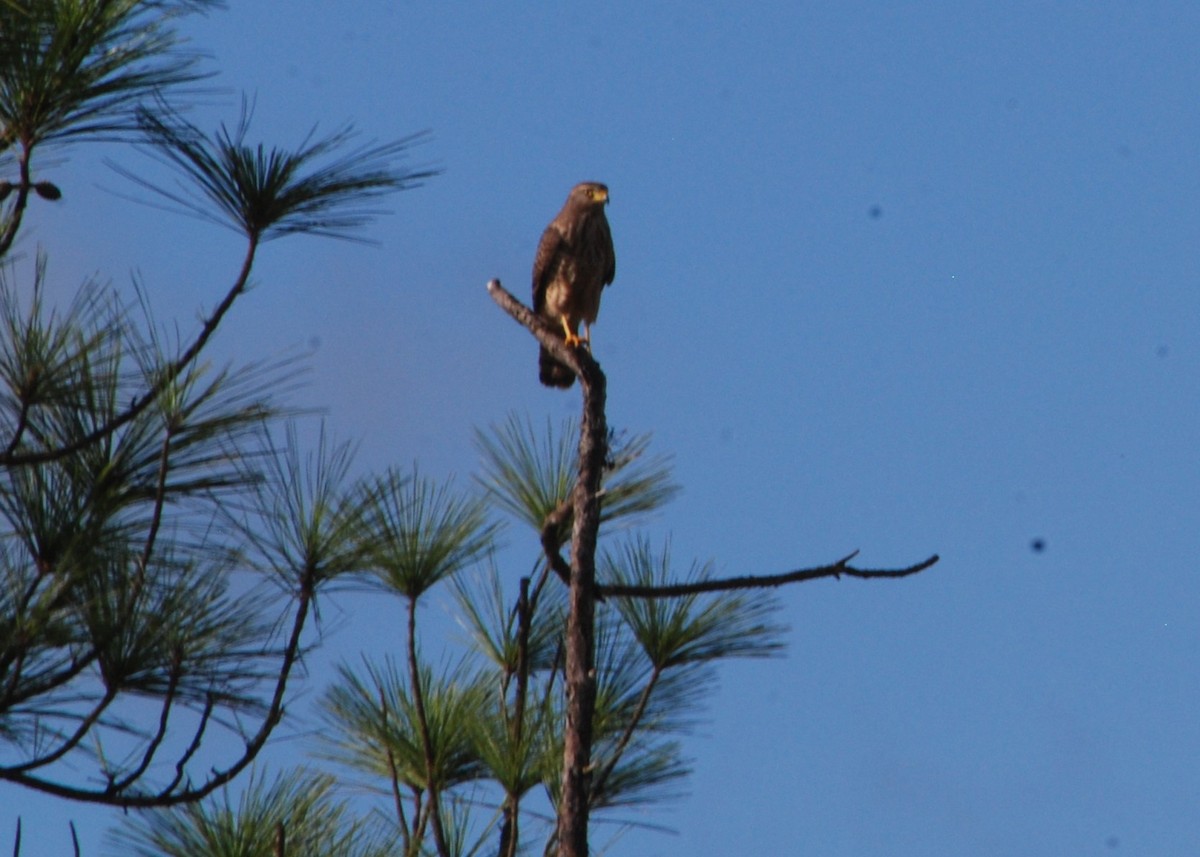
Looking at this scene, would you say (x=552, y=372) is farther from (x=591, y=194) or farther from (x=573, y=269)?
(x=591, y=194)

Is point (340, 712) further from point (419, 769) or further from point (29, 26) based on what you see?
point (29, 26)

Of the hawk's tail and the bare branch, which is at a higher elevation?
the hawk's tail

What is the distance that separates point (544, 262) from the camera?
6.05 m

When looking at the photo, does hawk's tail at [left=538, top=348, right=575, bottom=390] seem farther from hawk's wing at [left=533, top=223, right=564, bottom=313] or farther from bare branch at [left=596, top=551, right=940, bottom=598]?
bare branch at [left=596, top=551, right=940, bottom=598]

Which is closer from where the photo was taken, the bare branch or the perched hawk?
the bare branch

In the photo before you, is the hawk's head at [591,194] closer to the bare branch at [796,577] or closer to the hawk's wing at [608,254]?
the hawk's wing at [608,254]

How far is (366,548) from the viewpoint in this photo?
3740mm

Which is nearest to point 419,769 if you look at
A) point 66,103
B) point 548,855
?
point 548,855

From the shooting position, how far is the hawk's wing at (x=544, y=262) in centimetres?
603

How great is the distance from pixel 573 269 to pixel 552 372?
1.22 ft

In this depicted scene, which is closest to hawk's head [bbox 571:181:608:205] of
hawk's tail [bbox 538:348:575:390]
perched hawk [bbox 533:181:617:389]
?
perched hawk [bbox 533:181:617:389]

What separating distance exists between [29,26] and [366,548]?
1.24m

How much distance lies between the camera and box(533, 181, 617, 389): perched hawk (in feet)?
19.5

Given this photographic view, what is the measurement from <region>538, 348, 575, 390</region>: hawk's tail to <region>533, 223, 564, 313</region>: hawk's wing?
29cm
